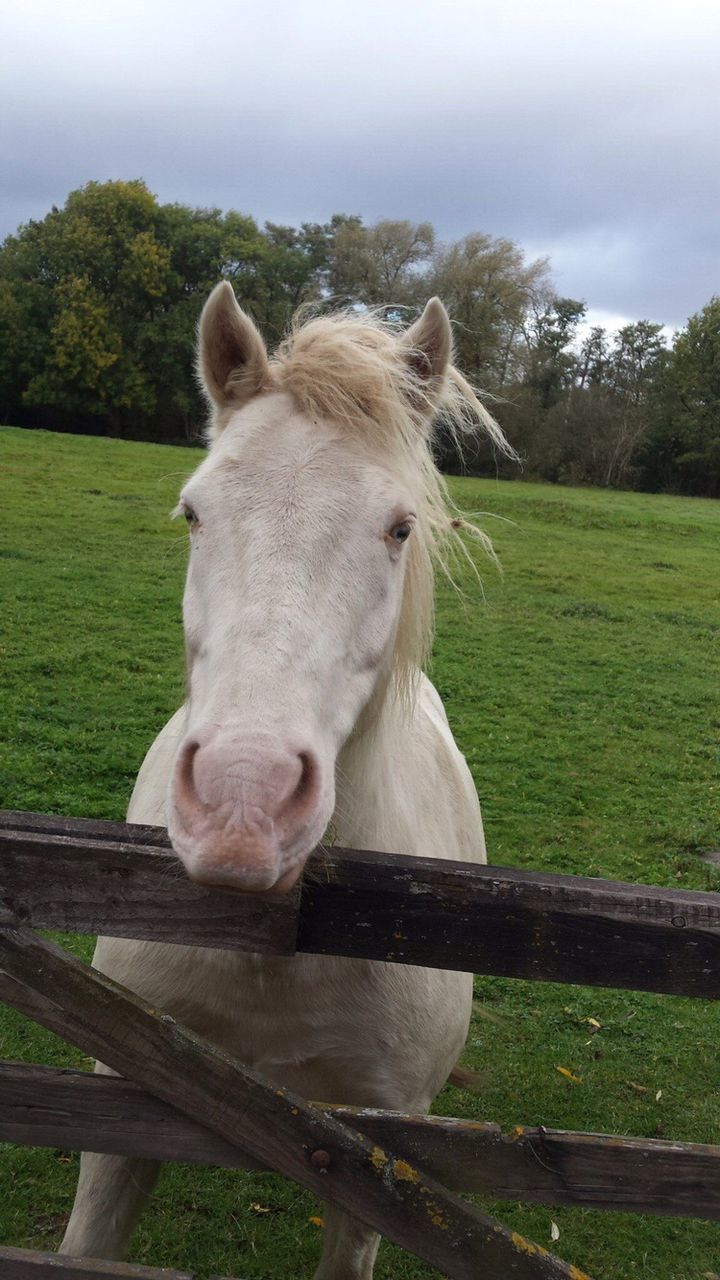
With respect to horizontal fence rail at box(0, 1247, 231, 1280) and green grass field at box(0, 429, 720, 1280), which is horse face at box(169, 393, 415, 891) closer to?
green grass field at box(0, 429, 720, 1280)

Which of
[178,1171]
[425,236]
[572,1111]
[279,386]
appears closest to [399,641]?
[279,386]

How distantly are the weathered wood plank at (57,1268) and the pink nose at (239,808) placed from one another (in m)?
1.09

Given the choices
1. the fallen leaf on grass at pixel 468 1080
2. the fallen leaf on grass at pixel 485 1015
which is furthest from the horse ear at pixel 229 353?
the fallen leaf on grass at pixel 485 1015

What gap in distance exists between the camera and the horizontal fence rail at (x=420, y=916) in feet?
6.53

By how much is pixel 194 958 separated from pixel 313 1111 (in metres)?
0.71

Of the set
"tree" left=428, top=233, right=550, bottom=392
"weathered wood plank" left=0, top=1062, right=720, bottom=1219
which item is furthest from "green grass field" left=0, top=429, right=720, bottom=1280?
"tree" left=428, top=233, right=550, bottom=392

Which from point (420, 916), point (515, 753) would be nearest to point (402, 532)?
point (420, 916)

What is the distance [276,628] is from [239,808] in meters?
0.46

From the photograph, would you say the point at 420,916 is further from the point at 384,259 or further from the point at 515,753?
the point at 384,259

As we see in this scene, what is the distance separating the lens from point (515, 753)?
963cm

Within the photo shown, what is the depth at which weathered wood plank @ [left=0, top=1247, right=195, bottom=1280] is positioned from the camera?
6.73ft

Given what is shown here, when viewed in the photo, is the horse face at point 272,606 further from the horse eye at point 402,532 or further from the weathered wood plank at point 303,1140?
the weathered wood plank at point 303,1140

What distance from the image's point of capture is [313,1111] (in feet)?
6.39

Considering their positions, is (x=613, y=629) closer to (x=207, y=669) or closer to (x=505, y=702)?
(x=505, y=702)
